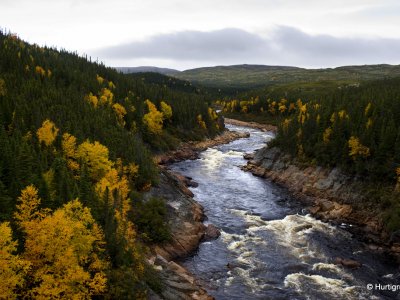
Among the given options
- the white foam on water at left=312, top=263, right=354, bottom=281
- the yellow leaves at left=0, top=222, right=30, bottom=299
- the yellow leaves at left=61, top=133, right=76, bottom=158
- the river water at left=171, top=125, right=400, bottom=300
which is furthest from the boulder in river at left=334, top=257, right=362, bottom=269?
the yellow leaves at left=61, top=133, right=76, bottom=158

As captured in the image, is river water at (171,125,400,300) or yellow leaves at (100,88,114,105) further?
yellow leaves at (100,88,114,105)

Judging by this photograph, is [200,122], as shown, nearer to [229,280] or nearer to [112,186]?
[112,186]

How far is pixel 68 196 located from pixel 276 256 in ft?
82.0

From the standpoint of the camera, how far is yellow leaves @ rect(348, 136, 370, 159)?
218ft

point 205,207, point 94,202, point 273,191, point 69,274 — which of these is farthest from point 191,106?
→ point 69,274

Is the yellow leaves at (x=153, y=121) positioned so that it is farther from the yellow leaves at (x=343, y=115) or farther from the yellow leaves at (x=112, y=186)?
the yellow leaves at (x=112, y=186)

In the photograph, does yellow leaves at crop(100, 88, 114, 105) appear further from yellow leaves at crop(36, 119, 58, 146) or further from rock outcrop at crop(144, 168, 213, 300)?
rock outcrop at crop(144, 168, 213, 300)

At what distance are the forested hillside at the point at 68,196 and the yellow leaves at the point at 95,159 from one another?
0.13 meters

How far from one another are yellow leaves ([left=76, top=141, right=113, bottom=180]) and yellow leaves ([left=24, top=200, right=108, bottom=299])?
2323cm

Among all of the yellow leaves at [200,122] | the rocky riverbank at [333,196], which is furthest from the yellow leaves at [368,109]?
the yellow leaves at [200,122]

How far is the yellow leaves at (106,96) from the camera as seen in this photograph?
110650mm

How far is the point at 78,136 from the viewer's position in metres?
61.0

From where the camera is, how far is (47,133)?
57094 mm
